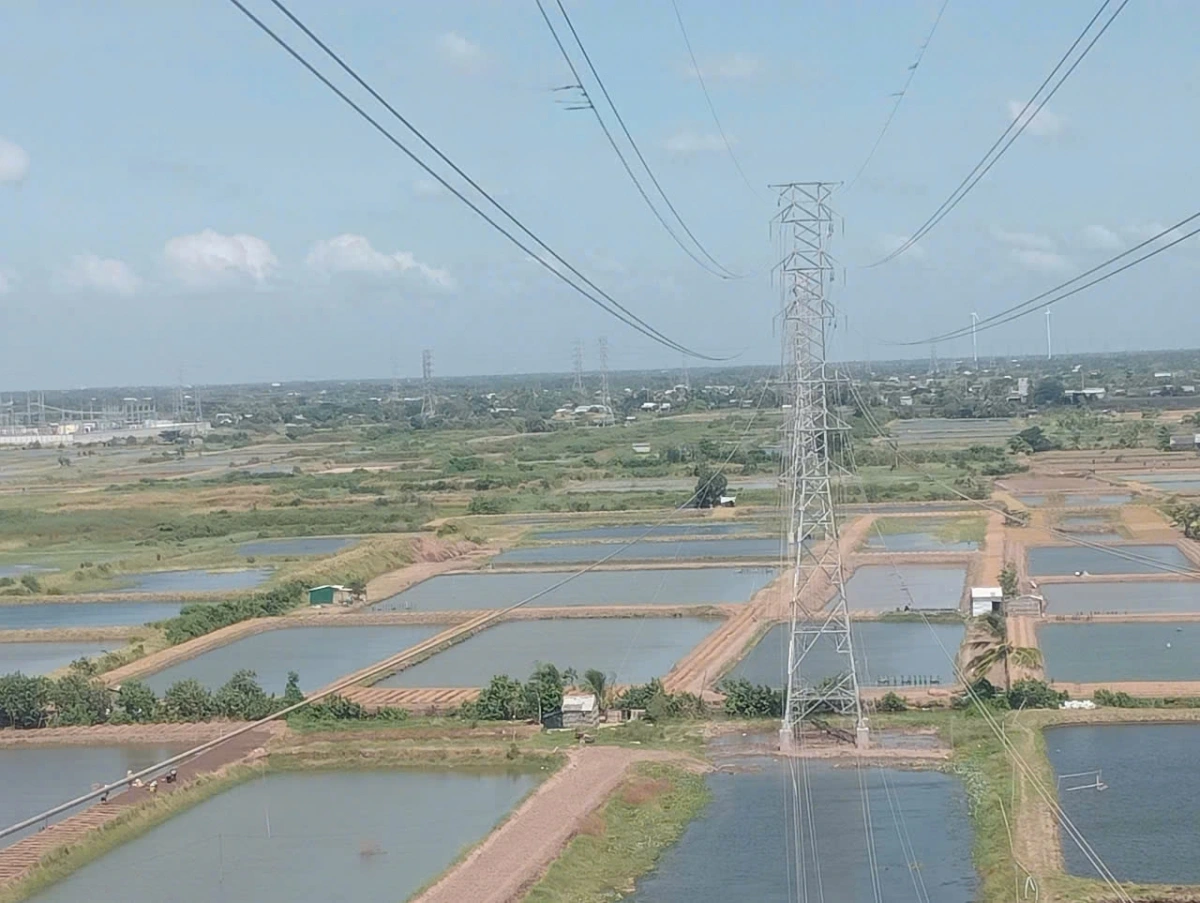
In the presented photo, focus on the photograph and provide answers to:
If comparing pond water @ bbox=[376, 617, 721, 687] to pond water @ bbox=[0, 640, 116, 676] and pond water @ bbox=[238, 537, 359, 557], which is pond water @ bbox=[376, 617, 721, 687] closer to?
pond water @ bbox=[0, 640, 116, 676]

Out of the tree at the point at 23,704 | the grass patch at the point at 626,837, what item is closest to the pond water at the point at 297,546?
the tree at the point at 23,704

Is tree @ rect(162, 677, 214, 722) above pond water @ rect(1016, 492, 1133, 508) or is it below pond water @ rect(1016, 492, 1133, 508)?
below

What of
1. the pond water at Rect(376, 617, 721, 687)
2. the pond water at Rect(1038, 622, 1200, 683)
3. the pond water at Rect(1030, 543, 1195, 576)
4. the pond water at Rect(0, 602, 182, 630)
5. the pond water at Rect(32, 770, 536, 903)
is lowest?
the pond water at Rect(32, 770, 536, 903)

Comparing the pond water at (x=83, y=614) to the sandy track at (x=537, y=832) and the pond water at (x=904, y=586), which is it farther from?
the sandy track at (x=537, y=832)

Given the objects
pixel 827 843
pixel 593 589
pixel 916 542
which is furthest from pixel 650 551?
pixel 827 843

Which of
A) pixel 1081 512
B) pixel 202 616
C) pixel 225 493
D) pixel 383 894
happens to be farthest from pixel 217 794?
pixel 225 493

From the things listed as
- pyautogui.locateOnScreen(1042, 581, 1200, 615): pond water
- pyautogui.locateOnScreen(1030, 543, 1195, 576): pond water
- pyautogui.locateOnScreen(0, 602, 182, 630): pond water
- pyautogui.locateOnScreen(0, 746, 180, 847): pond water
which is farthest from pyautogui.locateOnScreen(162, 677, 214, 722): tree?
pyautogui.locateOnScreen(1030, 543, 1195, 576): pond water
